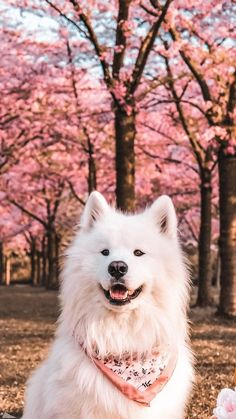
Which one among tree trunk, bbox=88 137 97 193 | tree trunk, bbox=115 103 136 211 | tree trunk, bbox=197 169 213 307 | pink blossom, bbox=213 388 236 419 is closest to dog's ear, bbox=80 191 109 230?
pink blossom, bbox=213 388 236 419

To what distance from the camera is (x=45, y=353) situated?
9.67 metres

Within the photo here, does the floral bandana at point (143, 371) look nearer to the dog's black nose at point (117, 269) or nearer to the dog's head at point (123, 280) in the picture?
the dog's head at point (123, 280)

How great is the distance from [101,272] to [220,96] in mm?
10940

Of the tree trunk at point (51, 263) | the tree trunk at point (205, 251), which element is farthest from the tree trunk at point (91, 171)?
the tree trunk at point (51, 263)

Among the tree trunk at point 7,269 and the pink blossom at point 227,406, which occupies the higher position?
the pink blossom at point 227,406

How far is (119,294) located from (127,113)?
30.0 ft

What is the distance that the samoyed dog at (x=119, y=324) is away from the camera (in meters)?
4.07

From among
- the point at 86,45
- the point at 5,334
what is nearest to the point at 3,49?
the point at 86,45

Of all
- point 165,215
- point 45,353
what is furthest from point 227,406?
point 45,353

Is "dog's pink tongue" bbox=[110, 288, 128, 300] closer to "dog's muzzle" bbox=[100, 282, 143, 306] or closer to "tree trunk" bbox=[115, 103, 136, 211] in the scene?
"dog's muzzle" bbox=[100, 282, 143, 306]

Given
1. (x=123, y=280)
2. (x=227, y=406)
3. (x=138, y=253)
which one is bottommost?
(x=227, y=406)

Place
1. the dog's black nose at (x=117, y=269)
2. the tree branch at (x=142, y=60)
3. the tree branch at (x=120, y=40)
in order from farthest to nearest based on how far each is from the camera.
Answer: the tree branch at (x=120, y=40), the tree branch at (x=142, y=60), the dog's black nose at (x=117, y=269)

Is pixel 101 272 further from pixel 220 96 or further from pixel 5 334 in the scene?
pixel 220 96

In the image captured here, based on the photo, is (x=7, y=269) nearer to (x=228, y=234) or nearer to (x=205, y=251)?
(x=205, y=251)
